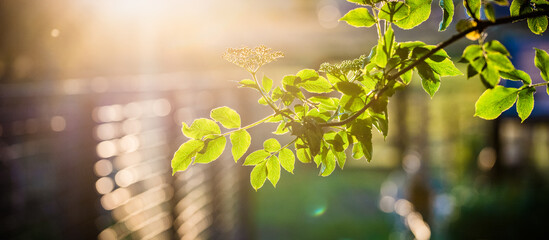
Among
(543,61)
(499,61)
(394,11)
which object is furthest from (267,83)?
(543,61)

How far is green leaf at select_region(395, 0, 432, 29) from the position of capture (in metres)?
0.59

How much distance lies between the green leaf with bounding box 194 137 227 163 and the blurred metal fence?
92.8 inches

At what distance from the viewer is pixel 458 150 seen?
24.4 ft

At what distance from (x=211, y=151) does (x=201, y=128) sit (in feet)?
0.11

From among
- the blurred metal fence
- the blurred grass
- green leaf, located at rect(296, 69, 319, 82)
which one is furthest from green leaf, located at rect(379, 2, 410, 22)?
the blurred grass

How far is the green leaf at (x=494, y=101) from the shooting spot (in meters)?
0.61

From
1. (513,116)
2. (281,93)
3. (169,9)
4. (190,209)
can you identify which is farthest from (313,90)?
(169,9)

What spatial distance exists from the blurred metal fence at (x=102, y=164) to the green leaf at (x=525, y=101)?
2.57 metres

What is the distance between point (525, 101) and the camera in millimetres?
653

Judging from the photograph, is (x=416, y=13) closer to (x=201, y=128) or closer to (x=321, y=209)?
(x=201, y=128)

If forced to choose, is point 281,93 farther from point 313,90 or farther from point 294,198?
point 294,198

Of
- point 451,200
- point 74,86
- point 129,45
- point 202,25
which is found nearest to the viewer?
point 74,86

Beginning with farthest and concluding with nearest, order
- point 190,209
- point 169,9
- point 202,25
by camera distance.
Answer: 1. point 202,25
2. point 169,9
3. point 190,209

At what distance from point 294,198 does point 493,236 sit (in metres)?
3.82
